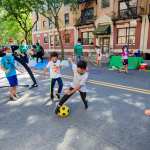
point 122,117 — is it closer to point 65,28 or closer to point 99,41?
point 99,41

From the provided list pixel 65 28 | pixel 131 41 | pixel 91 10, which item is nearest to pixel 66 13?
pixel 65 28

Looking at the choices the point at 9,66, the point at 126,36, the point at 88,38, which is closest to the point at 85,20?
the point at 88,38

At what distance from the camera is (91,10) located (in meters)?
26.2

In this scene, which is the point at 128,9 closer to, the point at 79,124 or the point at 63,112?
the point at 63,112

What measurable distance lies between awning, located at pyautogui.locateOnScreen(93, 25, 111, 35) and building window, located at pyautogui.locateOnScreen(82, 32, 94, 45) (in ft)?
6.02

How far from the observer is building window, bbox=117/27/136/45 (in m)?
21.9

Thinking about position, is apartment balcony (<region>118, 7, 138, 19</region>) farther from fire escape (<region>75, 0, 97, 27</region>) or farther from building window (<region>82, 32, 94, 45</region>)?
building window (<region>82, 32, 94, 45</region>)

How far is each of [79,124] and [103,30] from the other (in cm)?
2082

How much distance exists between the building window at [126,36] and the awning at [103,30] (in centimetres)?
133

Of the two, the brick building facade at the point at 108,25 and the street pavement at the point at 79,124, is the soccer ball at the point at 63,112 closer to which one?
the street pavement at the point at 79,124

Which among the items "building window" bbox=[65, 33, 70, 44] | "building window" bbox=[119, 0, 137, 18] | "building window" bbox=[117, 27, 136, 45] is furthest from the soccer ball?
"building window" bbox=[65, 33, 70, 44]

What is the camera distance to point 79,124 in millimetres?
4562

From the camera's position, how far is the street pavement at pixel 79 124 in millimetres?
3682

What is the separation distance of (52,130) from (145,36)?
18.8 meters
